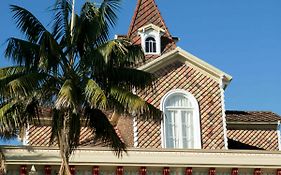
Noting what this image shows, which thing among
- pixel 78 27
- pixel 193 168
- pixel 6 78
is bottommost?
pixel 193 168

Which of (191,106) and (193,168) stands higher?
(191,106)

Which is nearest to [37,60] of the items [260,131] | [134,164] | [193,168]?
[134,164]

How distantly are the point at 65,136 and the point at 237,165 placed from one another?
821 centimetres

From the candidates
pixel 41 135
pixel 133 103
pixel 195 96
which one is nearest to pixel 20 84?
pixel 133 103

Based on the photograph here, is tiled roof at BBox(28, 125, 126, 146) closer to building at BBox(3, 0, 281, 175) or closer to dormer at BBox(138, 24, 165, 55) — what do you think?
building at BBox(3, 0, 281, 175)

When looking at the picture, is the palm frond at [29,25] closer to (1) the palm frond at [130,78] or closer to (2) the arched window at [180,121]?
(1) the palm frond at [130,78]

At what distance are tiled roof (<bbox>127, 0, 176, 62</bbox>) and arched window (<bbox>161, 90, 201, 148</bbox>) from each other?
Result: 105 inches

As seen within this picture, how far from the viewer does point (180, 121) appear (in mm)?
28453

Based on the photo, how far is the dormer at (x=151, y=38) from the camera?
30.8m

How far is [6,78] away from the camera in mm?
20359

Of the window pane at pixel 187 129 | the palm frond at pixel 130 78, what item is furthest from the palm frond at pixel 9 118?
the window pane at pixel 187 129

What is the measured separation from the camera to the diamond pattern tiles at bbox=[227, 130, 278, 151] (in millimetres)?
31875

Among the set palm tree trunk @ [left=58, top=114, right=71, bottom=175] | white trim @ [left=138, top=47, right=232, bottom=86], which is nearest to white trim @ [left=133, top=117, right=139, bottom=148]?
white trim @ [left=138, top=47, right=232, bottom=86]

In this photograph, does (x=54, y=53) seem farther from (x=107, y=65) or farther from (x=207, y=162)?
(x=207, y=162)
